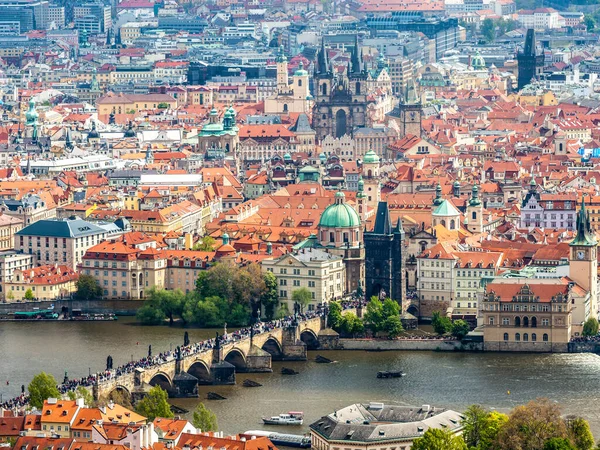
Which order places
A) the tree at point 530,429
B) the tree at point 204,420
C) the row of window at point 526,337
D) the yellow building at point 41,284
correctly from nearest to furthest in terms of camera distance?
the tree at point 530,429 → the tree at point 204,420 → the row of window at point 526,337 → the yellow building at point 41,284

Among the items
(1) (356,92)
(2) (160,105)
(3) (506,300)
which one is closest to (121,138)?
(1) (356,92)

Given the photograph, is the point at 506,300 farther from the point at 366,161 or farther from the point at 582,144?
the point at 582,144

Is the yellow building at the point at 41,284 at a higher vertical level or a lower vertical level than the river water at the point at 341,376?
higher

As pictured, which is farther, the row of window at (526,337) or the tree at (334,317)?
the tree at (334,317)

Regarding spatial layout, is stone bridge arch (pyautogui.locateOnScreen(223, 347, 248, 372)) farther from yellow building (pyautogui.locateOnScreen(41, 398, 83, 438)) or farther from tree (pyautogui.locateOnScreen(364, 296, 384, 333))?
yellow building (pyautogui.locateOnScreen(41, 398, 83, 438))

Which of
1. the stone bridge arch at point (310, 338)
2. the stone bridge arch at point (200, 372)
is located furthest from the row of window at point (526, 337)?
the stone bridge arch at point (200, 372)

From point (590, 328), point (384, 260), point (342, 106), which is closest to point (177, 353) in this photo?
point (384, 260)

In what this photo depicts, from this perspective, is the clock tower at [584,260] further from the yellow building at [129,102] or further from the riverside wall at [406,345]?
the yellow building at [129,102]
